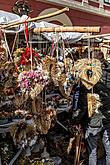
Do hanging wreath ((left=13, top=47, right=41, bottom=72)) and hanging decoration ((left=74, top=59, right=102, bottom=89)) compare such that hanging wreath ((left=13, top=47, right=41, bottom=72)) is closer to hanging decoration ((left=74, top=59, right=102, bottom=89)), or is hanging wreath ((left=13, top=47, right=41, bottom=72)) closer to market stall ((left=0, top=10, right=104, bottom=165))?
market stall ((left=0, top=10, right=104, bottom=165))

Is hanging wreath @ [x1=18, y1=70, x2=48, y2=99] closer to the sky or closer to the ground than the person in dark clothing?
closer to the sky

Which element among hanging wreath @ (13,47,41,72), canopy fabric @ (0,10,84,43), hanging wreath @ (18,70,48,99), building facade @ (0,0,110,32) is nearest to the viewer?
hanging wreath @ (18,70,48,99)

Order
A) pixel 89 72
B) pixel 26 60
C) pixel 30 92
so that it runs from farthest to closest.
Result: 1. pixel 89 72
2. pixel 26 60
3. pixel 30 92

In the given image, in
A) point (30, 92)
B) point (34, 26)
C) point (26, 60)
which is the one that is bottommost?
point (30, 92)

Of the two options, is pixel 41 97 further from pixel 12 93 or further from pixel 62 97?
pixel 62 97

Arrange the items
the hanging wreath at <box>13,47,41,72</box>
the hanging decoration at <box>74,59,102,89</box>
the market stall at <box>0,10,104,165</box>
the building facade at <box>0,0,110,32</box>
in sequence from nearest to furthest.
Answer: the market stall at <box>0,10,104,165</box>, the hanging wreath at <box>13,47,41,72</box>, the hanging decoration at <box>74,59,102,89</box>, the building facade at <box>0,0,110,32</box>

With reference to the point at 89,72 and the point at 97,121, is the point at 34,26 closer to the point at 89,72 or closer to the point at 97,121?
the point at 89,72

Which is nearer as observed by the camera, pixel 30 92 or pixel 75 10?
pixel 30 92

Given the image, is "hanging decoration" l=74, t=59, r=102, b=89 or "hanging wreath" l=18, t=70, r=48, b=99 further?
"hanging decoration" l=74, t=59, r=102, b=89

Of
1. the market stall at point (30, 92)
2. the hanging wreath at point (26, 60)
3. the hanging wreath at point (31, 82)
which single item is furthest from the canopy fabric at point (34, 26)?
the hanging wreath at point (31, 82)

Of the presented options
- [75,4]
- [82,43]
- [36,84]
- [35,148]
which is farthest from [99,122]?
[75,4]

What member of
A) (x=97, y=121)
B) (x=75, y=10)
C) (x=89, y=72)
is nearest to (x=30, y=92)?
(x=89, y=72)

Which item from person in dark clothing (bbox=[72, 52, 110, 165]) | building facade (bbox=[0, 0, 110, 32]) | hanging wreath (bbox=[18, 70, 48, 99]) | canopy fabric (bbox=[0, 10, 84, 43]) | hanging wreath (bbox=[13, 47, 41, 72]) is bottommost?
person in dark clothing (bbox=[72, 52, 110, 165])

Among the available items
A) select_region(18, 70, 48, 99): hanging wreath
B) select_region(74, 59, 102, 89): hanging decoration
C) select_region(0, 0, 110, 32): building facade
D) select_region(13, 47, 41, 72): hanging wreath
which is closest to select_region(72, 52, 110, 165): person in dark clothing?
select_region(74, 59, 102, 89): hanging decoration
